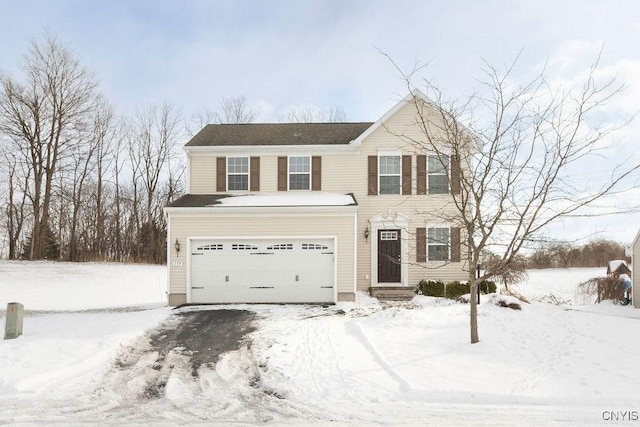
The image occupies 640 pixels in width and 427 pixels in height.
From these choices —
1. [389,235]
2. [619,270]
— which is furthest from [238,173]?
[619,270]

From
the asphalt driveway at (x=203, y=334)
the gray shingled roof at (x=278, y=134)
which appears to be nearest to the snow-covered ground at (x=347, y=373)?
the asphalt driveway at (x=203, y=334)

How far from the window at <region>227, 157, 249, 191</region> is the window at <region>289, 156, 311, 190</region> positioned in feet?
5.91

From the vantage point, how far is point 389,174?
15750mm

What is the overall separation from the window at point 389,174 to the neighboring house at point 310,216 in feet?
0.13

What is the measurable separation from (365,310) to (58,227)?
26908 mm

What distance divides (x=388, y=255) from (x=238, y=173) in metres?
6.77

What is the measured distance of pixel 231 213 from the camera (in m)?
14.0

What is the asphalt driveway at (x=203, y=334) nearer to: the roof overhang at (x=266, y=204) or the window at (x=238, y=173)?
the roof overhang at (x=266, y=204)

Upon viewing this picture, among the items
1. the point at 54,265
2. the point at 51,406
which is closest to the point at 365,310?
the point at 51,406

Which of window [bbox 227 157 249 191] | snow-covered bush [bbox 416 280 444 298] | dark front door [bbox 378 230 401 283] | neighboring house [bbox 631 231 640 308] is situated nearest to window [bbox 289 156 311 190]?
window [bbox 227 157 249 191]

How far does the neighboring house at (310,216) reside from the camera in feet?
45.5

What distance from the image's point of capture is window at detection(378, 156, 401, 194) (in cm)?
1570

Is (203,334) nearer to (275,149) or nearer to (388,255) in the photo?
(388,255)

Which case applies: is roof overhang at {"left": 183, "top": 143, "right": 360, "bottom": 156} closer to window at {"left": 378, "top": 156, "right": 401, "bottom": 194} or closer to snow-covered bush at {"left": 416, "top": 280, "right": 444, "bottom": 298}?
window at {"left": 378, "top": 156, "right": 401, "bottom": 194}
